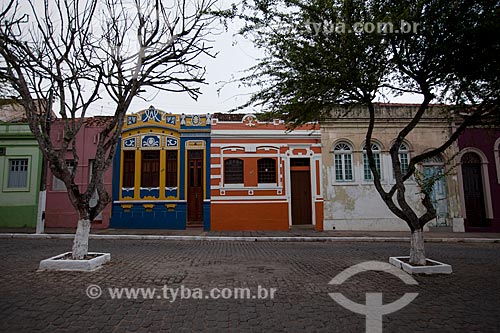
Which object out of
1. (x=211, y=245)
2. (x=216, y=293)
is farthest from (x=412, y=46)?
(x=211, y=245)

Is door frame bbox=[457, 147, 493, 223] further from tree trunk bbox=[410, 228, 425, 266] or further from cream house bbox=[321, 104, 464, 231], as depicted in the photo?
tree trunk bbox=[410, 228, 425, 266]

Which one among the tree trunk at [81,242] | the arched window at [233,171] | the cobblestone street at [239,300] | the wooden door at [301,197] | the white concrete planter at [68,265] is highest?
the arched window at [233,171]

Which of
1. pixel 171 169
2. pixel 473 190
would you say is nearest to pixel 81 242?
pixel 171 169

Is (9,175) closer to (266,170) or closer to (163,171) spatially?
(163,171)

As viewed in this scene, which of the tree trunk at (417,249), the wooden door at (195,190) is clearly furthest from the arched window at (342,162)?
the tree trunk at (417,249)

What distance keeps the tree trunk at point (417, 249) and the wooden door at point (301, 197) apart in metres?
8.04

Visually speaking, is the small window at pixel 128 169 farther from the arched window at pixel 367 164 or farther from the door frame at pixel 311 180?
the arched window at pixel 367 164

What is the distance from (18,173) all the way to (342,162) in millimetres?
15319

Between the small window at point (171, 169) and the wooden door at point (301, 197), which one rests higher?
the small window at point (171, 169)

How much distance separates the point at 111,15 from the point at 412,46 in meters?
7.10

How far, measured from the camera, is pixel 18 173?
47.6ft

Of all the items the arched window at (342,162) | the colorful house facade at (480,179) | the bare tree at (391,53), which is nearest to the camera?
the bare tree at (391,53)

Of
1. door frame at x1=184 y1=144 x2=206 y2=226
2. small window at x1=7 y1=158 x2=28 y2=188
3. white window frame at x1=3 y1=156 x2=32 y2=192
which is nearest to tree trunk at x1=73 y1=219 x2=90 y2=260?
Result: door frame at x1=184 y1=144 x2=206 y2=226

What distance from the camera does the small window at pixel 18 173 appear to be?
47.3 feet
